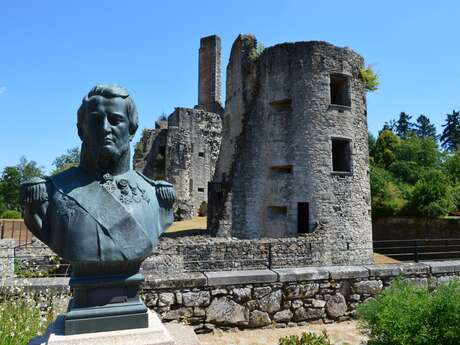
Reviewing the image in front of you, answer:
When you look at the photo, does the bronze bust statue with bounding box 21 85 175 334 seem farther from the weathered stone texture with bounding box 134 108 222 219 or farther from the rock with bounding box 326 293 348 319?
the weathered stone texture with bounding box 134 108 222 219

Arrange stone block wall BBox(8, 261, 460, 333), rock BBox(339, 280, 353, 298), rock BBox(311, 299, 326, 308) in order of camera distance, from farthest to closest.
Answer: rock BBox(339, 280, 353, 298) → rock BBox(311, 299, 326, 308) → stone block wall BBox(8, 261, 460, 333)

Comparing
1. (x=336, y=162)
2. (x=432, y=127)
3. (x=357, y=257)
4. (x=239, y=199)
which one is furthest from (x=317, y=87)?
(x=432, y=127)

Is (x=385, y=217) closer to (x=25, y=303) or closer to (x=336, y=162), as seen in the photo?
(x=336, y=162)

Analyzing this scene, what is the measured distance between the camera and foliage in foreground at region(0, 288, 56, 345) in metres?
3.38

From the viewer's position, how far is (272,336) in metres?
5.00

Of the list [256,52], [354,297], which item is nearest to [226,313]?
[354,297]

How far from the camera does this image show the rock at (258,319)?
520 centimetres

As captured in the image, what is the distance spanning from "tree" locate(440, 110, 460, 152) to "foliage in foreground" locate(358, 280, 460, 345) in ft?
203

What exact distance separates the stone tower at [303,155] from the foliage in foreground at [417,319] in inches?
385

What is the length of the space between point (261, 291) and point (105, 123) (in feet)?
11.8

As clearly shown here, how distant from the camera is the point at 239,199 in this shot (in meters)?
16.0

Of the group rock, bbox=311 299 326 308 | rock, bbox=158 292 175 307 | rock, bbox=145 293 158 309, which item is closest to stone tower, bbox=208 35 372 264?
rock, bbox=311 299 326 308

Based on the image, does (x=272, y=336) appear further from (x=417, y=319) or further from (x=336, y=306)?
(x=417, y=319)

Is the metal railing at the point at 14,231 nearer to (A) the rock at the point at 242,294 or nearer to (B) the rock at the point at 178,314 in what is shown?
(B) the rock at the point at 178,314
